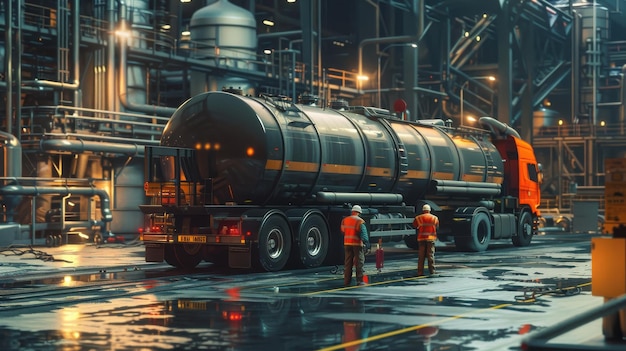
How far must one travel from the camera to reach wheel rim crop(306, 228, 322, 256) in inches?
1021

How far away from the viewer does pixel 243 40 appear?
2061 inches

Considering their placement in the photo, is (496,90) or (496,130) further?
(496,90)

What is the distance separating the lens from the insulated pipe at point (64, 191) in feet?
114

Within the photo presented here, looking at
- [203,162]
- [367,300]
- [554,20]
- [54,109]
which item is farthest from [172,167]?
[554,20]

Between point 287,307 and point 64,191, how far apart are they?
21647mm

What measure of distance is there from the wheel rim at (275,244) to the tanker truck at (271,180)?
1.1 inches

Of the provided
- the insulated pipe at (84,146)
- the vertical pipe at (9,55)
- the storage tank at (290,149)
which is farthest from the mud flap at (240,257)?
the vertical pipe at (9,55)

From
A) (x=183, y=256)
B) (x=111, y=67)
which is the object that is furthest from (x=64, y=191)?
(x=183, y=256)

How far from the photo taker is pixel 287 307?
16719 millimetres

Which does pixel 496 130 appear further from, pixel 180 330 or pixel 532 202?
pixel 180 330

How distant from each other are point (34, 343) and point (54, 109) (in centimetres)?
2805

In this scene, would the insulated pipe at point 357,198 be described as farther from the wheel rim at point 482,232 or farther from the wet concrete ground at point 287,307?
the wheel rim at point 482,232

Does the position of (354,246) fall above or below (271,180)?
below

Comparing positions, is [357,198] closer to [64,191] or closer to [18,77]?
[64,191]
